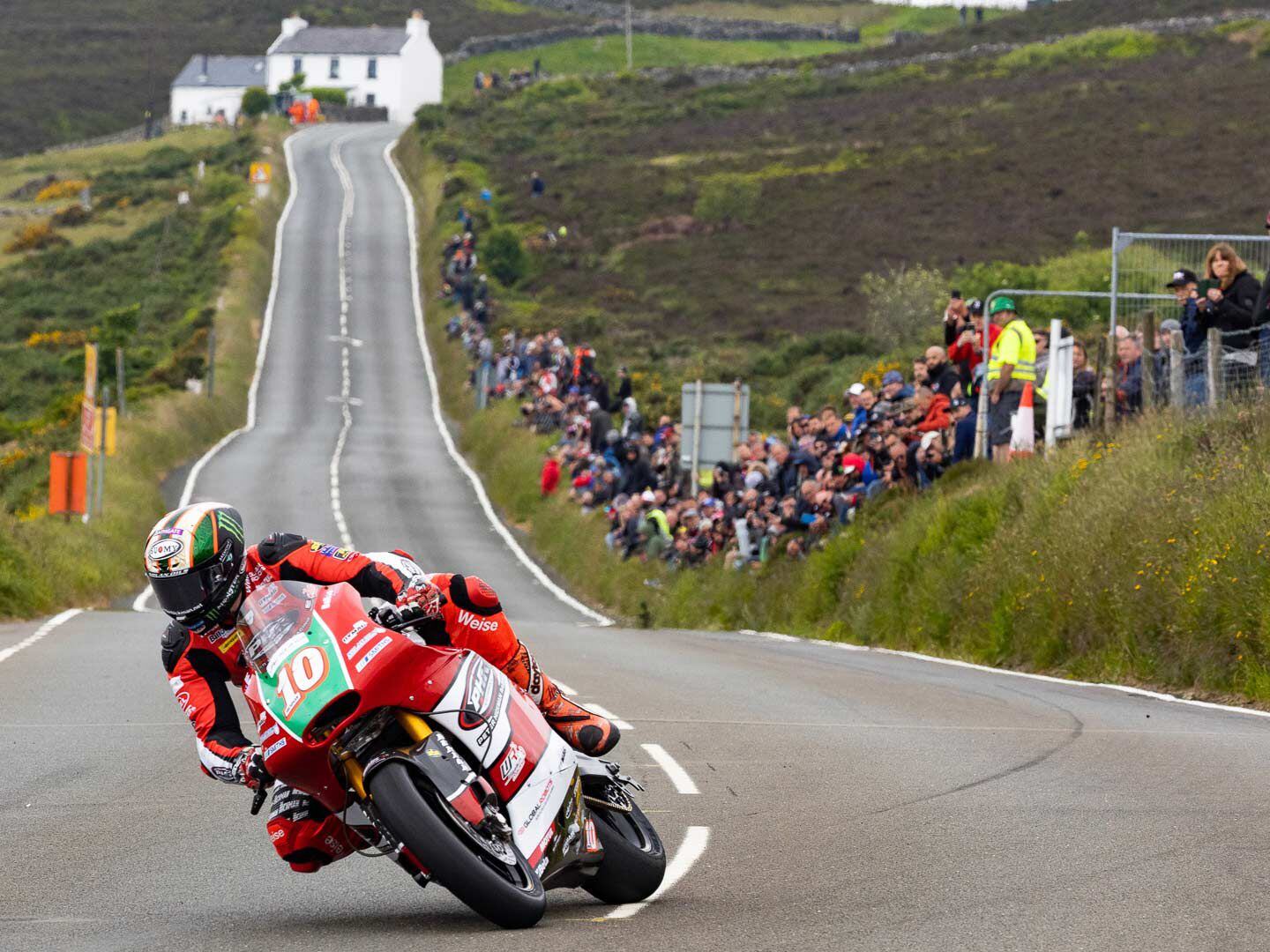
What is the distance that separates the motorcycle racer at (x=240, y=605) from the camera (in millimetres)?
6797

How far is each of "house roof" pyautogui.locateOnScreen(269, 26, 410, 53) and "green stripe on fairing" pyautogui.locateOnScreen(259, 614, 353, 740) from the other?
147581 mm

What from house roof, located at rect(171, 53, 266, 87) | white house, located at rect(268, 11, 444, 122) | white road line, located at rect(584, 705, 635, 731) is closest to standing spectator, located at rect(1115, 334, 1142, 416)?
white road line, located at rect(584, 705, 635, 731)

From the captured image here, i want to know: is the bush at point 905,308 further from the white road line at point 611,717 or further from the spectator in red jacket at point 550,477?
the white road line at point 611,717

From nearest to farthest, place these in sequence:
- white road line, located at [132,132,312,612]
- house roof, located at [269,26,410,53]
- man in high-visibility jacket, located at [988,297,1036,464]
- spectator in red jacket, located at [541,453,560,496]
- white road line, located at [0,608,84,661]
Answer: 1. white road line, located at [0,608,84,661]
2. man in high-visibility jacket, located at [988,297,1036,464]
3. spectator in red jacket, located at [541,453,560,496]
4. white road line, located at [132,132,312,612]
5. house roof, located at [269,26,410,53]

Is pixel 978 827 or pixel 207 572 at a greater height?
pixel 207 572

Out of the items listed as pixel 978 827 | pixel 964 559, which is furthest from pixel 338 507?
pixel 978 827

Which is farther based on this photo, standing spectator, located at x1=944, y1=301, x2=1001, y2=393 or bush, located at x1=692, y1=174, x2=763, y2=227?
bush, located at x1=692, y1=174, x2=763, y2=227

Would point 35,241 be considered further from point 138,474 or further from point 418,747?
point 418,747

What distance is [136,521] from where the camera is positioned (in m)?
38.6

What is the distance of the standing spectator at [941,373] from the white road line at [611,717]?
922 centimetres

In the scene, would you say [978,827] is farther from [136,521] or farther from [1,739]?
[136,521]

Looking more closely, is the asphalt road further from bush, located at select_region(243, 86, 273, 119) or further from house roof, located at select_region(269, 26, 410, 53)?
house roof, located at select_region(269, 26, 410, 53)

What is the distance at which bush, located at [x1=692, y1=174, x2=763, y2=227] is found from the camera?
81.7 metres

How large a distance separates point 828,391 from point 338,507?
11.3 m
